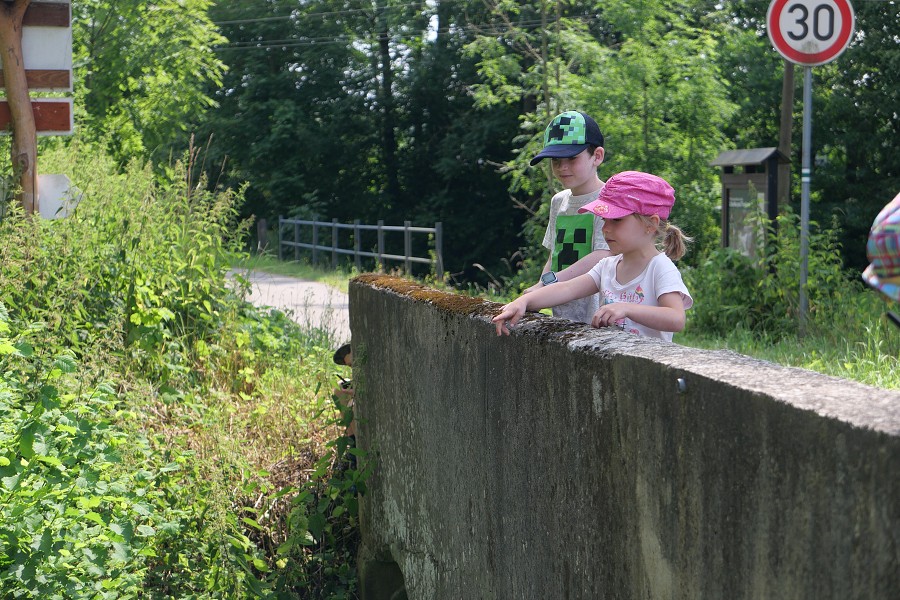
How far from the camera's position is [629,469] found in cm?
211

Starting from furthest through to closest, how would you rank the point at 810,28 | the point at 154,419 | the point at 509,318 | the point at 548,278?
the point at 810,28, the point at 154,419, the point at 548,278, the point at 509,318

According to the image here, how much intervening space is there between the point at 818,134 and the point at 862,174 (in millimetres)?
1244

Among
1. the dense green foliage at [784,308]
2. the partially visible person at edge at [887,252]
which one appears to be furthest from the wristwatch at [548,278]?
the dense green foliage at [784,308]

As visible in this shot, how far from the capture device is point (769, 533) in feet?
5.24

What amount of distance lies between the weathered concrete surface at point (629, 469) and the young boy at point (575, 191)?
1.47 ft

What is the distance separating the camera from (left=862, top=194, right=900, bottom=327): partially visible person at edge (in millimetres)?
1776

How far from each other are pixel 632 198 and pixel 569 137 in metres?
0.72

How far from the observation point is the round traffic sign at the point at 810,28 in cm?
816

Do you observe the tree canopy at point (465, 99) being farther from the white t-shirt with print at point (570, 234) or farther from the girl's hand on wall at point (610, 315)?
the girl's hand on wall at point (610, 315)

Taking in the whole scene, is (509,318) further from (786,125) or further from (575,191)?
(786,125)

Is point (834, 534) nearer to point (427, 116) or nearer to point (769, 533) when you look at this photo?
point (769, 533)

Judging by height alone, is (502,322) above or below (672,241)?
below

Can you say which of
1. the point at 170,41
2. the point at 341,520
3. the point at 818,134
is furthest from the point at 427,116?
the point at 341,520

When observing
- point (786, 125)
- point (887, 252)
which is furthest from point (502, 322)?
point (786, 125)
